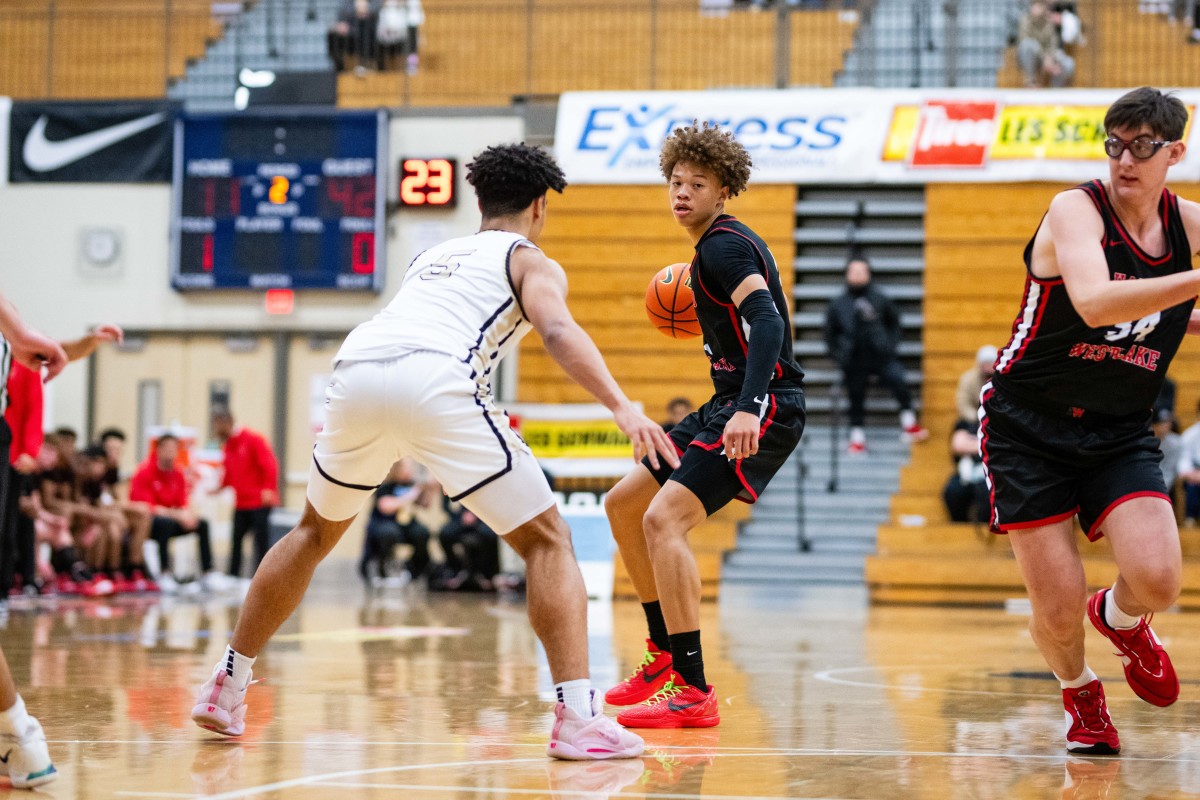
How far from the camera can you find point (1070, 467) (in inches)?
160

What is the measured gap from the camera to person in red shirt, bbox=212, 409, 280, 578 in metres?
13.5

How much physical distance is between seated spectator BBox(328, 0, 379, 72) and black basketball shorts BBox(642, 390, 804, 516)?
13.5 m

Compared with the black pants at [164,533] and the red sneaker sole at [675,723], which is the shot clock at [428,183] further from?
the red sneaker sole at [675,723]

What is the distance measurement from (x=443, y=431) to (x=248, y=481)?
10119 millimetres

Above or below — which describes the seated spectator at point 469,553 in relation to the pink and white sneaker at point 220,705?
below

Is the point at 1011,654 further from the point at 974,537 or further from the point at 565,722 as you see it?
the point at 974,537

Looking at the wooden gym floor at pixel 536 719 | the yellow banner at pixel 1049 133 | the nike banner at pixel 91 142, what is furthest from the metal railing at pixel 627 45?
the wooden gym floor at pixel 536 719

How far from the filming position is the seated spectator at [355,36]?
17281 mm

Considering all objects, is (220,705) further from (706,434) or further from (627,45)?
(627,45)

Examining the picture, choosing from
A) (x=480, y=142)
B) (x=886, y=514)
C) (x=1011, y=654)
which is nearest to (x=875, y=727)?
(x=1011, y=654)

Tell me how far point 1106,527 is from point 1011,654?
11.7 ft

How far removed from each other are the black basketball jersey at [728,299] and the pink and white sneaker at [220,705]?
1815mm

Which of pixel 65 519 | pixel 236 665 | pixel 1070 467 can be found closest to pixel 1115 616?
pixel 1070 467

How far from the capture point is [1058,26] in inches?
628
